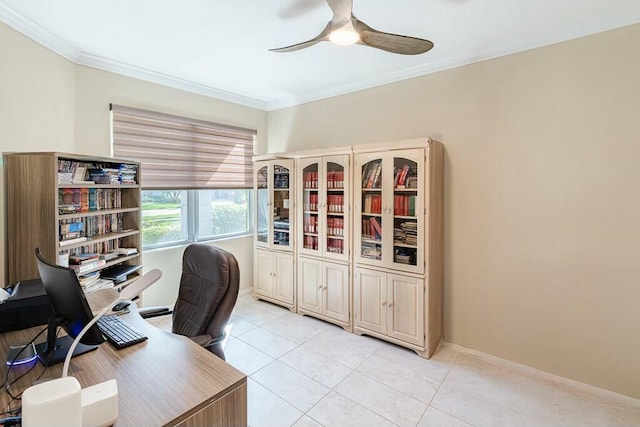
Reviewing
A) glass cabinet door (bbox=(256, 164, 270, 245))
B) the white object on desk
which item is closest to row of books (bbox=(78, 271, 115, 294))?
the white object on desk

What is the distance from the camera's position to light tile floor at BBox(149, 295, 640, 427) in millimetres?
1935

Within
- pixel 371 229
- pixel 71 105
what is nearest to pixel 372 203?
pixel 371 229

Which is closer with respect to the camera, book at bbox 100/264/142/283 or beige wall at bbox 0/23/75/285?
beige wall at bbox 0/23/75/285

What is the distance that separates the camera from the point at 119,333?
57.4 inches

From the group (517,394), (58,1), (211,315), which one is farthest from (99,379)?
(517,394)

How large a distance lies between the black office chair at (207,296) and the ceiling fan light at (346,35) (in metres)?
1.41

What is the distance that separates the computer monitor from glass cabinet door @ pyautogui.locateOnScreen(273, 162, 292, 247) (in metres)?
2.37

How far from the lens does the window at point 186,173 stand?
3041 mm

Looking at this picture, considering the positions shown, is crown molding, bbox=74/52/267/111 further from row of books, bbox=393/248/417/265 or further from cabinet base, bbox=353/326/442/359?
cabinet base, bbox=353/326/442/359

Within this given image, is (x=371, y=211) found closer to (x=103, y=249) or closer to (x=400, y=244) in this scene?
(x=400, y=244)

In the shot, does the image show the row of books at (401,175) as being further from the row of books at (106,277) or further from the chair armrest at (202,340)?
the row of books at (106,277)

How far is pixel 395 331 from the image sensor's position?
109 inches

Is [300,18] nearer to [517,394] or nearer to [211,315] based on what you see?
[211,315]

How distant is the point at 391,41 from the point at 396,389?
234 cm
